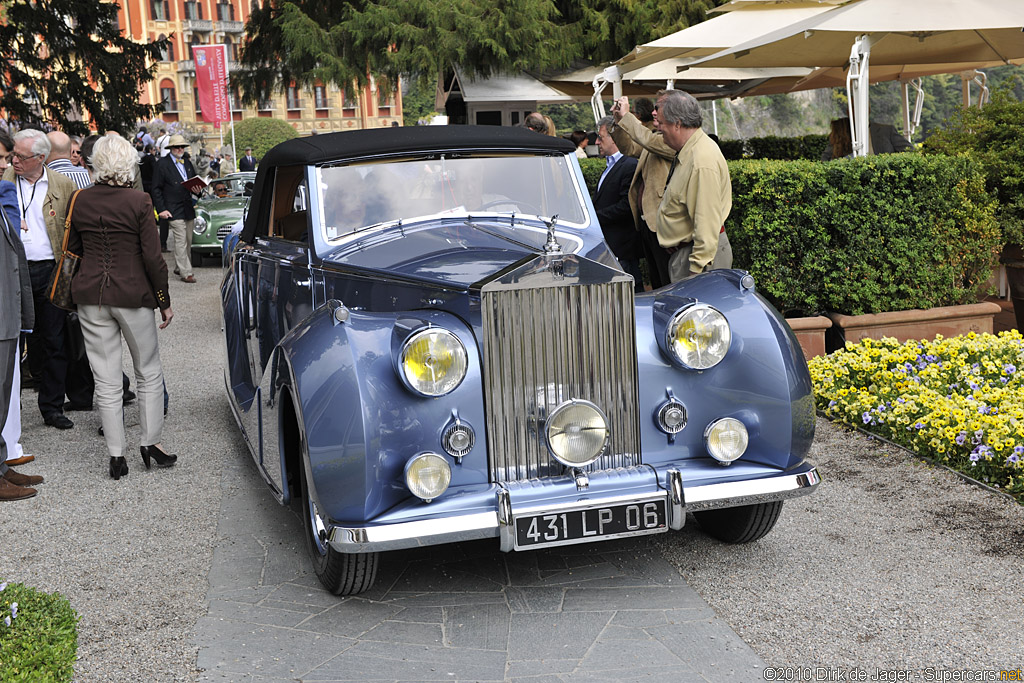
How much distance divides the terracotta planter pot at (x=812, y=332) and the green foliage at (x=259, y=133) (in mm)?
54947

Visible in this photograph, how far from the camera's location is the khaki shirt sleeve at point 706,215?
6027 mm

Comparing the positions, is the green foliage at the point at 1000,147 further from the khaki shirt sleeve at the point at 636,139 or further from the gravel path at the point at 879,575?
the gravel path at the point at 879,575

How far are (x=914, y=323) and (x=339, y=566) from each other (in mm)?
5234

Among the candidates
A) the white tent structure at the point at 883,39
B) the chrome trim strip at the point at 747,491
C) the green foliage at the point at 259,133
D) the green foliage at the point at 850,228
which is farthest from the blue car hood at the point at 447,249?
the green foliage at the point at 259,133

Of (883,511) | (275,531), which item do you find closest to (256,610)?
(275,531)

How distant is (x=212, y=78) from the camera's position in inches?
1428

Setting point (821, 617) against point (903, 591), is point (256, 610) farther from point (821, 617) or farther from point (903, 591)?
point (903, 591)

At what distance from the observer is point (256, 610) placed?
4043mm

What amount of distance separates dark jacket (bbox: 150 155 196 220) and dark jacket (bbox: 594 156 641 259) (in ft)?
24.6

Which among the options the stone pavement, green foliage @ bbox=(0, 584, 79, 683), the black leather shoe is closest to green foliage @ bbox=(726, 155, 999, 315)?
the stone pavement

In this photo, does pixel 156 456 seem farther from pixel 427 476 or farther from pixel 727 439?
pixel 727 439

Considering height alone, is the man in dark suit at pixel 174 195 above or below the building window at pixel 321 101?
below

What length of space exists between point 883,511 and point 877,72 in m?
10.9

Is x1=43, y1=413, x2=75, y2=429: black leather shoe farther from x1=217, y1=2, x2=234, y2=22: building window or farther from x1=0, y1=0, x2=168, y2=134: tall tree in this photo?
x1=217, y1=2, x2=234, y2=22: building window
